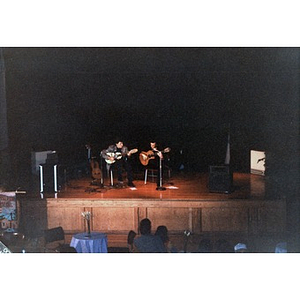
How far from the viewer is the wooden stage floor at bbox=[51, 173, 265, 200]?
9.22 metres

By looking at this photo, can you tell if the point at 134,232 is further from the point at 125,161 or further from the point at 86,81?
the point at 86,81

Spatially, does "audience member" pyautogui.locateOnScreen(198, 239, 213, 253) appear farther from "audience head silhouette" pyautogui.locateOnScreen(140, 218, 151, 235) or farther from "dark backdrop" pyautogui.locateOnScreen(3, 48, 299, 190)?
"dark backdrop" pyautogui.locateOnScreen(3, 48, 299, 190)

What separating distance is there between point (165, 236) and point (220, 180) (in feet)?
5.20

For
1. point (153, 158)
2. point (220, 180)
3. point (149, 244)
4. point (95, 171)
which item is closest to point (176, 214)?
point (220, 180)

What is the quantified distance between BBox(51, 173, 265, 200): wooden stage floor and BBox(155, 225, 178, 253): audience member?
0.54 meters

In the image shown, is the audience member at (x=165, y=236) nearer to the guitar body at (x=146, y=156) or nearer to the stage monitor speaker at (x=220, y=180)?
the stage monitor speaker at (x=220, y=180)

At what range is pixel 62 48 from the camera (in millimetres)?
9461

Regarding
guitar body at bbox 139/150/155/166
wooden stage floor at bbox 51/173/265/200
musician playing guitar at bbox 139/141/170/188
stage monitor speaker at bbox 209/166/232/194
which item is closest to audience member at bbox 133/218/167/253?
wooden stage floor at bbox 51/173/265/200

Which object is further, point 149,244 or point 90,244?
point 90,244

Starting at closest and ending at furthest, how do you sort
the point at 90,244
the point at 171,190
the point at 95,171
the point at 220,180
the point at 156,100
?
1. the point at 90,244
2. the point at 220,180
3. the point at 171,190
4. the point at 95,171
5. the point at 156,100

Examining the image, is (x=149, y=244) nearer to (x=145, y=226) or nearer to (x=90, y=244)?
(x=145, y=226)

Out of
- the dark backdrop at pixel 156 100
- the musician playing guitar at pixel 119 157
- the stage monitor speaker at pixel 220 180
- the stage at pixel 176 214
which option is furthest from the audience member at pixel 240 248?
the musician playing guitar at pixel 119 157

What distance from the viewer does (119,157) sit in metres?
10.2
